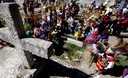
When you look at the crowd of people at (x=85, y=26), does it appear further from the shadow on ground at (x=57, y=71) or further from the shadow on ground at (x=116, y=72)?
the shadow on ground at (x=57, y=71)

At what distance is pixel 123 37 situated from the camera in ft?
43.1

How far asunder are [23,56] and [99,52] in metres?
4.50

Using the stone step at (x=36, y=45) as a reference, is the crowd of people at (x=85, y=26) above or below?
below

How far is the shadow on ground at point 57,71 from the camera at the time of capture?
7730mm

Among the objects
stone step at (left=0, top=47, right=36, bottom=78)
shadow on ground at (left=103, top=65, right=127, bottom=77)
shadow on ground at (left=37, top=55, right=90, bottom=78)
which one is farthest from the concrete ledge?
shadow on ground at (left=103, top=65, right=127, bottom=77)

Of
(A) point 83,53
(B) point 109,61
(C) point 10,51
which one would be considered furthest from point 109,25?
(C) point 10,51

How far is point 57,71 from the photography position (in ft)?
26.2

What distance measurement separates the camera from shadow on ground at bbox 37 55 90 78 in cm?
773

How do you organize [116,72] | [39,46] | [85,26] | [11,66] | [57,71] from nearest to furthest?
[39,46]
[11,66]
[57,71]
[116,72]
[85,26]

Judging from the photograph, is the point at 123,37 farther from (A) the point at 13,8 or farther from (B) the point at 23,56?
(A) the point at 13,8

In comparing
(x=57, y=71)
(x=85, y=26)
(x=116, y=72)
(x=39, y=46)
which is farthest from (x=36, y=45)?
(x=85, y=26)

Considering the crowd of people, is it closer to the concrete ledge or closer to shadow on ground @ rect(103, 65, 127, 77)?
shadow on ground @ rect(103, 65, 127, 77)

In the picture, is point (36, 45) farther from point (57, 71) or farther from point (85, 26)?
point (85, 26)

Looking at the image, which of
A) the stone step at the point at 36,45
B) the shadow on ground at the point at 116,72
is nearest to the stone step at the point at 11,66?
the stone step at the point at 36,45
